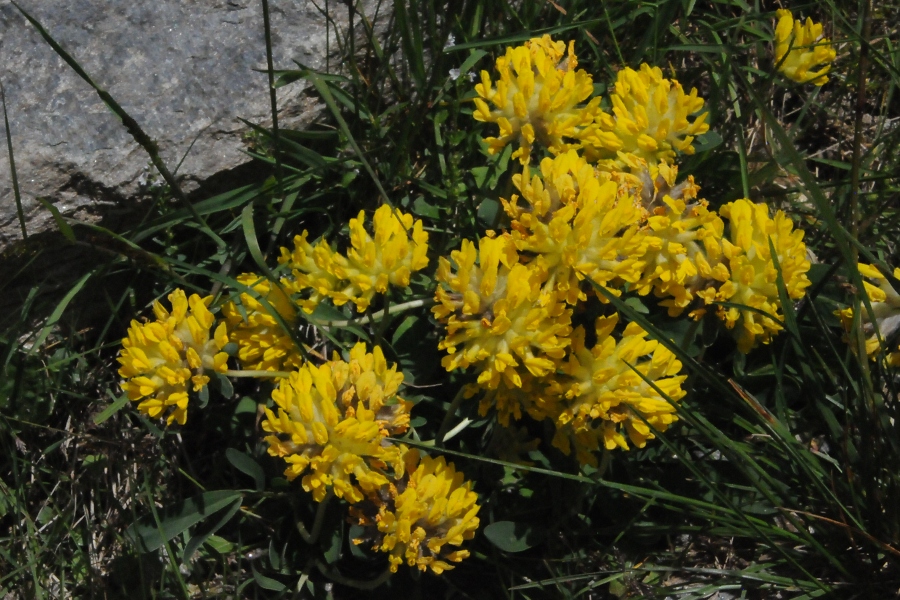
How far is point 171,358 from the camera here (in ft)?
8.15

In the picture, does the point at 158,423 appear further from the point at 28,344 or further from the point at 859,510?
the point at 859,510

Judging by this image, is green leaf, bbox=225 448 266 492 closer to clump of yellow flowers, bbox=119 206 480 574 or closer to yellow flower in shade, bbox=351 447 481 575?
clump of yellow flowers, bbox=119 206 480 574

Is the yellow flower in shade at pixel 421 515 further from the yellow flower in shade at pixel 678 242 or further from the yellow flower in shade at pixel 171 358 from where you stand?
the yellow flower in shade at pixel 678 242

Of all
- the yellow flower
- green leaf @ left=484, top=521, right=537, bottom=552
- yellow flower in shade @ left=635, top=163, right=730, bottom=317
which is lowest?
green leaf @ left=484, top=521, right=537, bottom=552

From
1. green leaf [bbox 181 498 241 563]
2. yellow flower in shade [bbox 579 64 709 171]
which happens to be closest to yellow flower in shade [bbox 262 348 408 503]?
green leaf [bbox 181 498 241 563]

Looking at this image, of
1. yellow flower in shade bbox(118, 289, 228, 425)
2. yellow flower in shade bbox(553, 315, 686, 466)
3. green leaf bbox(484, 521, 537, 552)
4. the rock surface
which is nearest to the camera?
yellow flower in shade bbox(553, 315, 686, 466)

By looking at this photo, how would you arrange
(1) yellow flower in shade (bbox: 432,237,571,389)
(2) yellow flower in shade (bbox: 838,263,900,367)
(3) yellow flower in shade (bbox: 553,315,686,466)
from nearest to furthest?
1. (1) yellow flower in shade (bbox: 432,237,571,389)
2. (3) yellow flower in shade (bbox: 553,315,686,466)
3. (2) yellow flower in shade (bbox: 838,263,900,367)

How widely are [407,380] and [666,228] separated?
3.22 ft

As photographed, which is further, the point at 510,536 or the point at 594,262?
the point at 510,536

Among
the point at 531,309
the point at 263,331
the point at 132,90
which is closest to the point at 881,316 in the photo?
the point at 531,309

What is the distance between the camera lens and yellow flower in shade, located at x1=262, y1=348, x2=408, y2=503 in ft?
7.54

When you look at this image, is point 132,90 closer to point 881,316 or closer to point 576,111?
point 576,111

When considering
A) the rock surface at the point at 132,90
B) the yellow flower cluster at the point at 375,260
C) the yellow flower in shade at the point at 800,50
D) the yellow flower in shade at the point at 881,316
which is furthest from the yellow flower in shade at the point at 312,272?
the yellow flower in shade at the point at 800,50

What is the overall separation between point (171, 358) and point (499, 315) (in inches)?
37.9
